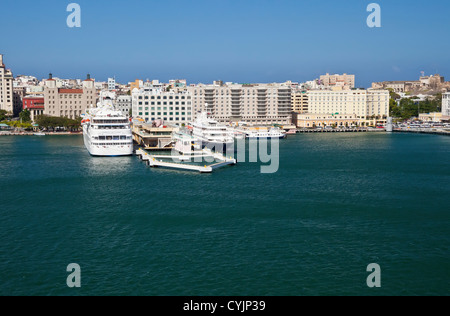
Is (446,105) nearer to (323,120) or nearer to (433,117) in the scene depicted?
(433,117)

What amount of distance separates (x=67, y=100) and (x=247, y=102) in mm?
19184

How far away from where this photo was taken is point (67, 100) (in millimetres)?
53094

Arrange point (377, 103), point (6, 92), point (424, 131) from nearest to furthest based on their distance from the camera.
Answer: point (424, 131)
point (6, 92)
point (377, 103)

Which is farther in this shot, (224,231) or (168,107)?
(168,107)

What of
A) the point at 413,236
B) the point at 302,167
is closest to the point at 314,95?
the point at 302,167

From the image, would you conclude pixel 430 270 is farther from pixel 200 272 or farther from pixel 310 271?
pixel 200 272

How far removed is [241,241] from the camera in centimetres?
1145

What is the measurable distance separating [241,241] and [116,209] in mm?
4757

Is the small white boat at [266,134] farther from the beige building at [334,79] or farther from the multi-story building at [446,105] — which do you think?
the beige building at [334,79]

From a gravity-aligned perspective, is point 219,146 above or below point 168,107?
below

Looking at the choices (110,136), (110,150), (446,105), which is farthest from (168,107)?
(446,105)

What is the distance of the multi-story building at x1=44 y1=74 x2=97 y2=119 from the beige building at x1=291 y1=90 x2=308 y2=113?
75.6 feet

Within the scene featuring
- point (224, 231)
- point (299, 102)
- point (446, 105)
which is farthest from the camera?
point (446, 105)

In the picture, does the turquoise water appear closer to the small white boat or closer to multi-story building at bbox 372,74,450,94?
the small white boat
